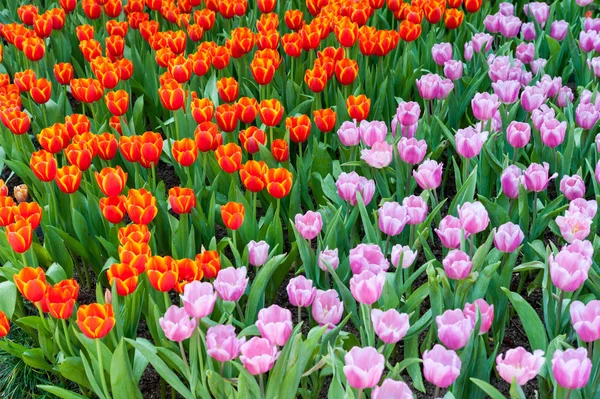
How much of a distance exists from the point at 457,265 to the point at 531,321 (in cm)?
25

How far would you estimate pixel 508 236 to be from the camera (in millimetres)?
2094

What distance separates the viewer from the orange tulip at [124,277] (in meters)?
1.95

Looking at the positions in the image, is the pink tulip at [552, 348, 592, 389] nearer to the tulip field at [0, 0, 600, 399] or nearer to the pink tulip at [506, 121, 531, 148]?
the tulip field at [0, 0, 600, 399]

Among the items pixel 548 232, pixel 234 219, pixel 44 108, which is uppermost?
pixel 234 219

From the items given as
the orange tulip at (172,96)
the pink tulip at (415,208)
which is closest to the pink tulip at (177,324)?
the pink tulip at (415,208)

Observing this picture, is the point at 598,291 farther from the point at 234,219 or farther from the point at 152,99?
the point at 152,99

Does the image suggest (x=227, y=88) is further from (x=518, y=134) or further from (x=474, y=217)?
(x=474, y=217)

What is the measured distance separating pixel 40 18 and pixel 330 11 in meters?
1.33

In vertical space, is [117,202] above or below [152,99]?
above

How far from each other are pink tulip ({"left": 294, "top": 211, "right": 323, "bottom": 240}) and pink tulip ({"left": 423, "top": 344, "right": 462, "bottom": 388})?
0.63 m

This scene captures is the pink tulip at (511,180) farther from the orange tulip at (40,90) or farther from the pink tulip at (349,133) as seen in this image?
the orange tulip at (40,90)

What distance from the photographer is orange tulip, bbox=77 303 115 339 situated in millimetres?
1810

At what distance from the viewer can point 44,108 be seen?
128 inches

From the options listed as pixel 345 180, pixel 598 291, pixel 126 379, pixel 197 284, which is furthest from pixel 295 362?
pixel 598 291
